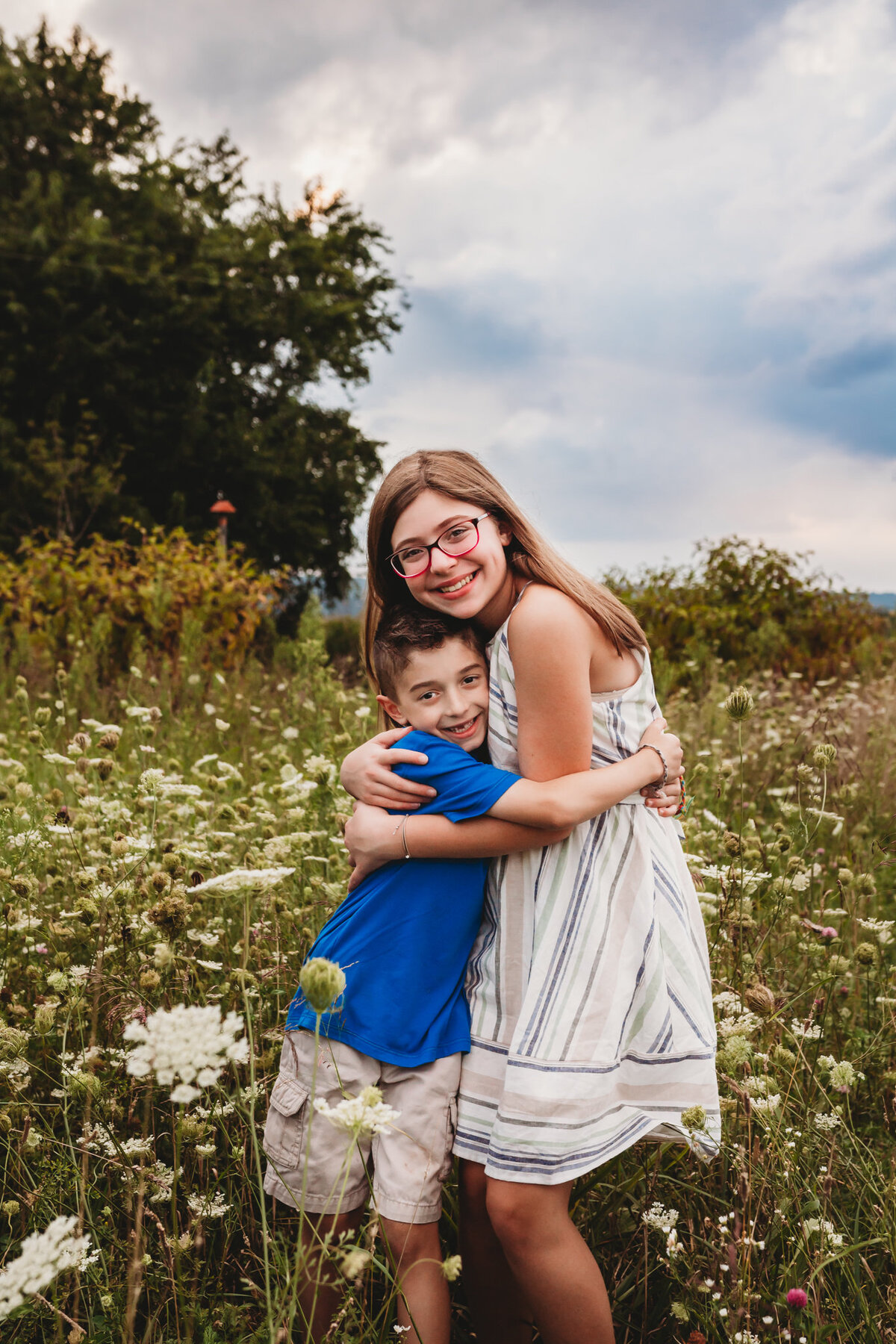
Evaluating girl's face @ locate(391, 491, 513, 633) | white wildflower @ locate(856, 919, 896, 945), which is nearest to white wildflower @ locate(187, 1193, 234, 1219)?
girl's face @ locate(391, 491, 513, 633)

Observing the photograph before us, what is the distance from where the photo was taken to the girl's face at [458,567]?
1791mm

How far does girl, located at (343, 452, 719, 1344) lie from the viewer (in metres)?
1.45

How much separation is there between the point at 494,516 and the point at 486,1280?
1482 millimetres

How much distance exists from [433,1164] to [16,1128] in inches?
31.7

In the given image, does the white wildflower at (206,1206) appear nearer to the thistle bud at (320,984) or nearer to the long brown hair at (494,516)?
the thistle bud at (320,984)

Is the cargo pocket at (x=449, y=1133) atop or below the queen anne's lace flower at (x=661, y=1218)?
atop

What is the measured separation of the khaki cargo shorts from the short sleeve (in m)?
0.45

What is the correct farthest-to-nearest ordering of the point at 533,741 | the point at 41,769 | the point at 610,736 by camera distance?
1. the point at 41,769
2. the point at 610,736
3. the point at 533,741

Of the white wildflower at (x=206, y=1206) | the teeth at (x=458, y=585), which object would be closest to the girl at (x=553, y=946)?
the teeth at (x=458, y=585)

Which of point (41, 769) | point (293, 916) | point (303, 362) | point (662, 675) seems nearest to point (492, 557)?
point (293, 916)

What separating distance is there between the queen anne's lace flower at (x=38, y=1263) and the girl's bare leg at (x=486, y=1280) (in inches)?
30.8

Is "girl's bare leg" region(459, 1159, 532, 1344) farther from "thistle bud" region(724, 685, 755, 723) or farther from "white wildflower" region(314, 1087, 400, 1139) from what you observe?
"thistle bud" region(724, 685, 755, 723)

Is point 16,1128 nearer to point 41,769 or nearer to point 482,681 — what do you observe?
point 482,681

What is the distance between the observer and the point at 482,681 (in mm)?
1830
